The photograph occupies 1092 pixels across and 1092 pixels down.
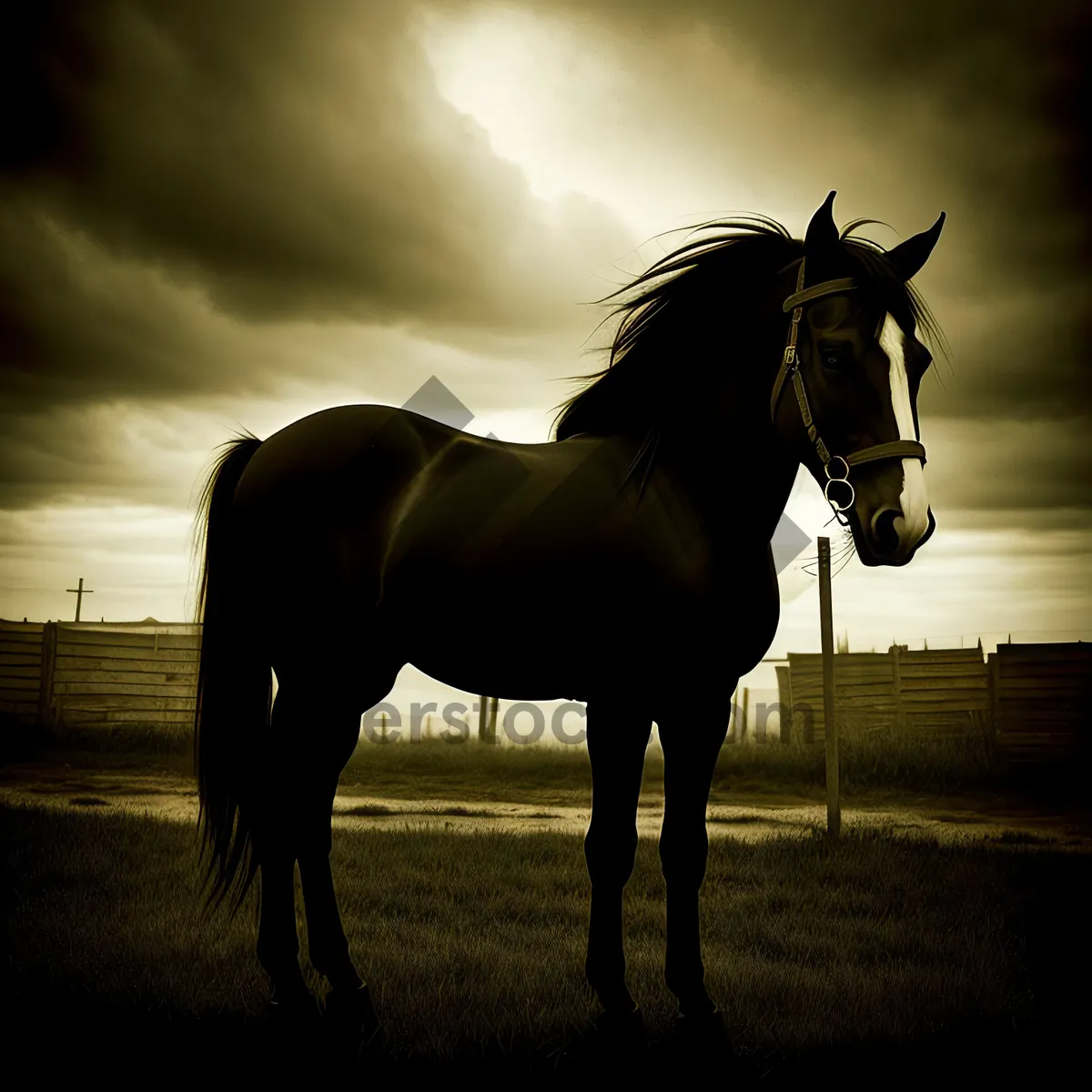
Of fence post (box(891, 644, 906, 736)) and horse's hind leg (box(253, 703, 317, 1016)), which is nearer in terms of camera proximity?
horse's hind leg (box(253, 703, 317, 1016))

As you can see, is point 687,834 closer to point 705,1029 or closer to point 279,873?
point 705,1029

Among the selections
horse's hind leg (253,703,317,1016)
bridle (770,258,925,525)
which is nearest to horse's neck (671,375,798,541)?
bridle (770,258,925,525)

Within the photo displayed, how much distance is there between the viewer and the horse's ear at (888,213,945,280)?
330cm

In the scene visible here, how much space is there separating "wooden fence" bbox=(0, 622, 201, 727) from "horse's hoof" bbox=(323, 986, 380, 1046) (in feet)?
46.0

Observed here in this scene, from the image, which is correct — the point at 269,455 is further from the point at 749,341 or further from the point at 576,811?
the point at 576,811

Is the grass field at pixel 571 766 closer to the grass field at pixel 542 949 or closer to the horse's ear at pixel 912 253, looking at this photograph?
the grass field at pixel 542 949

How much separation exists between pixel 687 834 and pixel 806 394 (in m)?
1.69

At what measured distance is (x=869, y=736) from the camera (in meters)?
14.4

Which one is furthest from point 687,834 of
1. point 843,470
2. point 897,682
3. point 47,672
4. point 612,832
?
point 47,672

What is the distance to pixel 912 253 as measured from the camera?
332 cm

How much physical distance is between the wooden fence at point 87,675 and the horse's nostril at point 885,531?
616 inches

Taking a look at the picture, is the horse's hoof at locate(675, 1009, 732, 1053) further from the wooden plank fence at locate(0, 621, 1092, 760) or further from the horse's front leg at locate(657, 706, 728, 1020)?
the wooden plank fence at locate(0, 621, 1092, 760)

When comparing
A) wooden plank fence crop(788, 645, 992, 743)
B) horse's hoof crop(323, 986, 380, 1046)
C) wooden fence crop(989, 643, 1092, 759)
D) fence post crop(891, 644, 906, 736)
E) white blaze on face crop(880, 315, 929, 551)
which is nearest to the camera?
white blaze on face crop(880, 315, 929, 551)

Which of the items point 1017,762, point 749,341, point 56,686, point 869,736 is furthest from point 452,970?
point 56,686
